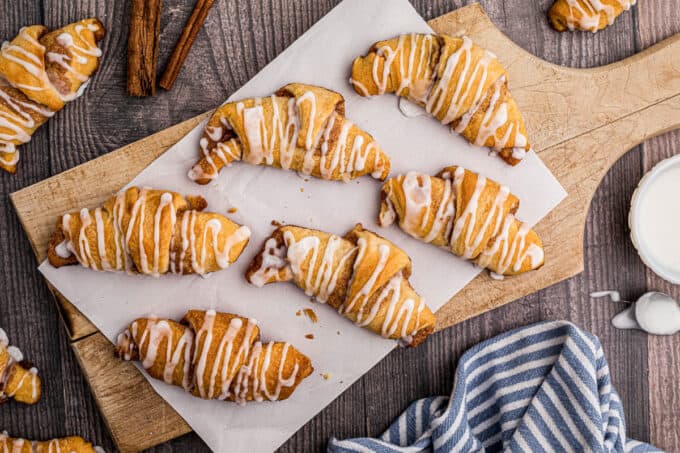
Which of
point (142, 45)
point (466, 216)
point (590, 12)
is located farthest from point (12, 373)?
point (590, 12)

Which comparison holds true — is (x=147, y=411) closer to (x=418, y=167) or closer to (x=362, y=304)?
(x=362, y=304)

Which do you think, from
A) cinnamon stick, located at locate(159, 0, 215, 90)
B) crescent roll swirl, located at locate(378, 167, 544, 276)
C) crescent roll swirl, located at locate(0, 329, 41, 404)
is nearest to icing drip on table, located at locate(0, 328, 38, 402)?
crescent roll swirl, located at locate(0, 329, 41, 404)

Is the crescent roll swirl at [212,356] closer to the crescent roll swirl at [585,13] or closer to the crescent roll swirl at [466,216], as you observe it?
the crescent roll swirl at [466,216]

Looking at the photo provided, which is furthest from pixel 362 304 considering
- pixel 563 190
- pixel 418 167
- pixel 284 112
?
pixel 563 190

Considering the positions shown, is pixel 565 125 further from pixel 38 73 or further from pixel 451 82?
pixel 38 73

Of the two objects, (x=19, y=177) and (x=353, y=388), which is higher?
(x=19, y=177)

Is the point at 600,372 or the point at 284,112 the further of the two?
the point at 600,372
